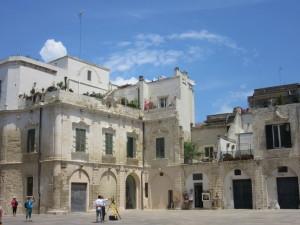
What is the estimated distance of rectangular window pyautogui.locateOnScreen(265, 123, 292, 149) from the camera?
36250 mm

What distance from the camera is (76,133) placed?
1479 inches

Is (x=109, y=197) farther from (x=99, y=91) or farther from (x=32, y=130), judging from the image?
(x=99, y=91)

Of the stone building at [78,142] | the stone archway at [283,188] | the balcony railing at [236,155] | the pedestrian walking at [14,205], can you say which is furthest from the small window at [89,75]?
the stone archway at [283,188]

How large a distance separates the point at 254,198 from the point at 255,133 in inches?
213

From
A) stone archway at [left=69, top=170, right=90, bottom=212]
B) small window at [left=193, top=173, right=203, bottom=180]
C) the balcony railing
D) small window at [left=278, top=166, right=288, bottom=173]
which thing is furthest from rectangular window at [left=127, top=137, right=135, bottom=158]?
small window at [left=278, top=166, right=288, bottom=173]

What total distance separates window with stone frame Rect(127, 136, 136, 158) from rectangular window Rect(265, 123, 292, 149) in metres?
12.9

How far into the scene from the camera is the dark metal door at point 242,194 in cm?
3753

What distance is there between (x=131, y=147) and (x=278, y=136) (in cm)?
1400

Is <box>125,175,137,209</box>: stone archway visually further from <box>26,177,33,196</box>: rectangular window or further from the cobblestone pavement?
the cobblestone pavement

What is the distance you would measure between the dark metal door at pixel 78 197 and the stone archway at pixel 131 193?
633 centimetres

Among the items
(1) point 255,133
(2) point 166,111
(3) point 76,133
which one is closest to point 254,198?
(1) point 255,133

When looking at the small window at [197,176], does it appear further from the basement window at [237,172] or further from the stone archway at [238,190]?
the basement window at [237,172]

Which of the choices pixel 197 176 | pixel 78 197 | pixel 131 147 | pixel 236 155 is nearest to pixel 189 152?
pixel 197 176

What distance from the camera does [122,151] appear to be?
41719 millimetres
